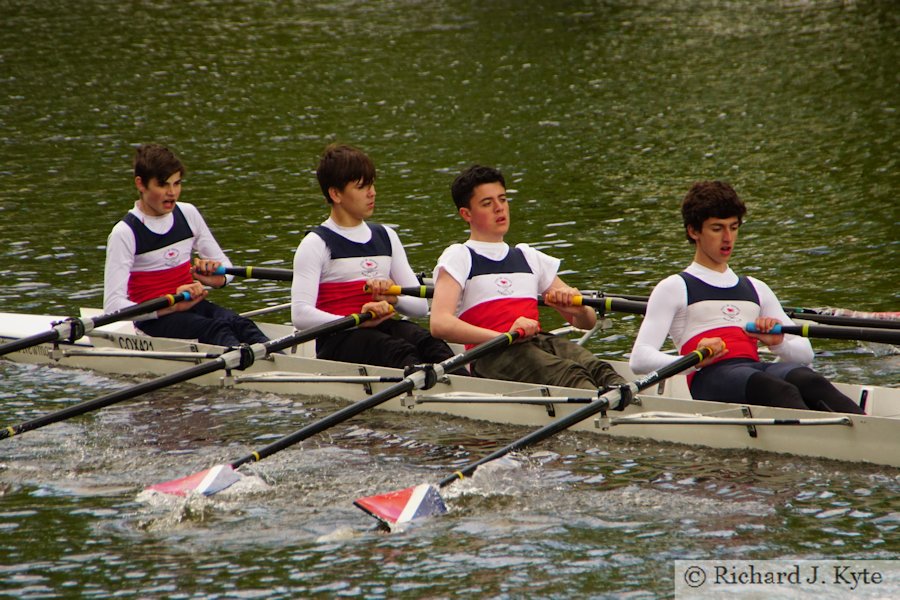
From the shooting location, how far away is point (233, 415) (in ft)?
34.3

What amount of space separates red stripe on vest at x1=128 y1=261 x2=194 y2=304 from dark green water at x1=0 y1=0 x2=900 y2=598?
31.8 inches

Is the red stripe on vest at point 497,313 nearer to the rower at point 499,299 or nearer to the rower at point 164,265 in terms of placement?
the rower at point 499,299

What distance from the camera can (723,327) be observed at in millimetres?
8766

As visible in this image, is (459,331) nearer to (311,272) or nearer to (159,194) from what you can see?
(311,272)

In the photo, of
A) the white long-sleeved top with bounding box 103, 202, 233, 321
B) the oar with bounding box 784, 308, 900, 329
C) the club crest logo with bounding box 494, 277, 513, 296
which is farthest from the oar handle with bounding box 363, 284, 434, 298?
the oar with bounding box 784, 308, 900, 329

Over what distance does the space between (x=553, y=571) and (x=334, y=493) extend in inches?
74.7

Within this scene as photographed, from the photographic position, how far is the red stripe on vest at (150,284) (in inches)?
448

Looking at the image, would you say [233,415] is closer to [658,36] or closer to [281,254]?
[281,254]

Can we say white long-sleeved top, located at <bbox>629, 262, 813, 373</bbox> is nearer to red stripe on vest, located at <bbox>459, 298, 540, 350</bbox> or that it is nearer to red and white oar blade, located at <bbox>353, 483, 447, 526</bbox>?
red stripe on vest, located at <bbox>459, 298, 540, 350</bbox>

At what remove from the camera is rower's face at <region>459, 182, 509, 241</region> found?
31.1 ft

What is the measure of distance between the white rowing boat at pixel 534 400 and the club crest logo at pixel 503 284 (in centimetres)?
68

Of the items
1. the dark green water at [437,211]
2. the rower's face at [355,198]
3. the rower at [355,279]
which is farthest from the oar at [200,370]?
the rower's face at [355,198]

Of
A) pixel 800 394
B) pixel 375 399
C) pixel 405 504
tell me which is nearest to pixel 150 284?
pixel 375 399

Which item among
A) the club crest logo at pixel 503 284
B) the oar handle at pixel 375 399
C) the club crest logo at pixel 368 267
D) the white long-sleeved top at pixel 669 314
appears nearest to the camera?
the oar handle at pixel 375 399
